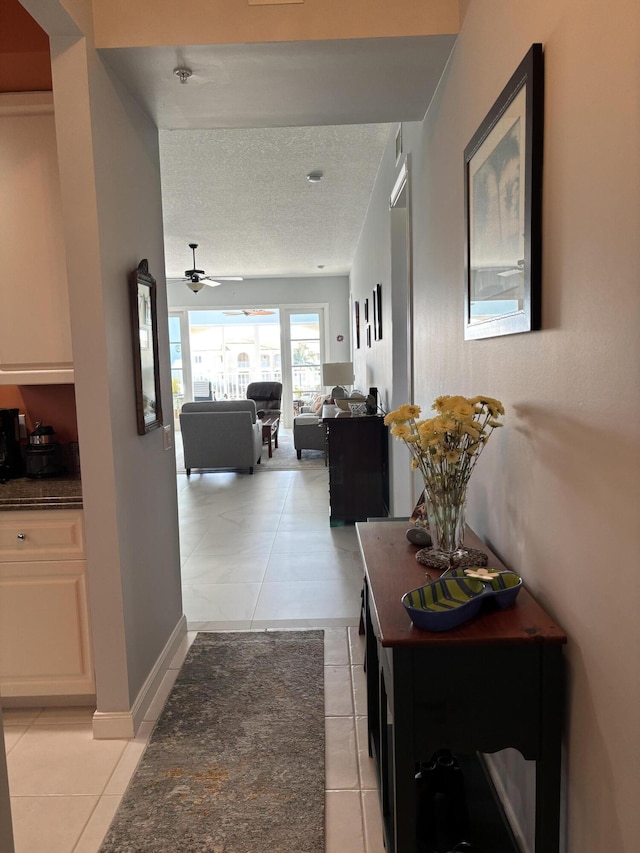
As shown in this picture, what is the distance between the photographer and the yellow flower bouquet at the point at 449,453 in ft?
5.12

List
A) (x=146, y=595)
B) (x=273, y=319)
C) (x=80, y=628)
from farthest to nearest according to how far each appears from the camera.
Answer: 1. (x=273, y=319)
2. (x=146, y=595)
3. (x=80, y=628)

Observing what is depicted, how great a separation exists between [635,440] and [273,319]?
33.7 feet

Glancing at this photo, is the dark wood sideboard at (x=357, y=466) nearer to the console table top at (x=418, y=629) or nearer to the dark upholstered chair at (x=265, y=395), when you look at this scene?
the console table top at (x=418, y=629)

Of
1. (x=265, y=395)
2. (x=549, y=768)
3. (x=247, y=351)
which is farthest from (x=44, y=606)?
(x=247, y=351)

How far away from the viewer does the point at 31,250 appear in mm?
2369

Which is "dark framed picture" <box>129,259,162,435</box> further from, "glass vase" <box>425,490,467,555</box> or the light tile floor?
"glass vase" <box>425,490,467,555</box>

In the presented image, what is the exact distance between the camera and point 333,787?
6.32 ft

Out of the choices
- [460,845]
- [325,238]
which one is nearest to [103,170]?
[460,845]

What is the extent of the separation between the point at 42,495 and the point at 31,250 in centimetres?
98

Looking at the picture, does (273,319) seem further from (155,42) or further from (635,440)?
(635,440)

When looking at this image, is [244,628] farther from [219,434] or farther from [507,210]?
[219,434]

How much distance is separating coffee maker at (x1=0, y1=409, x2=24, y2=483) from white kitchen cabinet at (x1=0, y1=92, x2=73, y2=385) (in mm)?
282

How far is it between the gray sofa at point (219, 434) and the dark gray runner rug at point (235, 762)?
13.6ft

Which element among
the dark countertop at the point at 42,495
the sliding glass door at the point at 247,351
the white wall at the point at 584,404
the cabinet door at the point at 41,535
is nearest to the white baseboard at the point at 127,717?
the cabinet door at the point at 41,535
